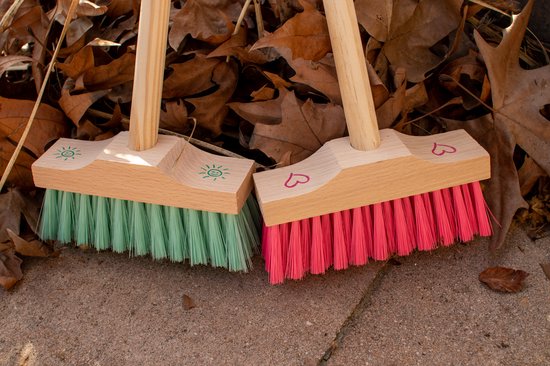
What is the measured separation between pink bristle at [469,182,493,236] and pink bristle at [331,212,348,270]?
289 millimetres

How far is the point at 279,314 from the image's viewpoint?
1.35 meters

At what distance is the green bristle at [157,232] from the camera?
1.43 metres

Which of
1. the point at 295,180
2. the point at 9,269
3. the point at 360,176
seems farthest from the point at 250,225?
the point at 9,269

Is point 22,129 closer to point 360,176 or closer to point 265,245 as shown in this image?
point 265,245

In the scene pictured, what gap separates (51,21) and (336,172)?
79cm

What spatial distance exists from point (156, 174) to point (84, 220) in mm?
232

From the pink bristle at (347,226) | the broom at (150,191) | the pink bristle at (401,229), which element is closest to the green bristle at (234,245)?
the broom at (150,191)

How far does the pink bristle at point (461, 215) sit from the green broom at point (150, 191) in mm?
431

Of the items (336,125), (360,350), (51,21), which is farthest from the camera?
(51,21)

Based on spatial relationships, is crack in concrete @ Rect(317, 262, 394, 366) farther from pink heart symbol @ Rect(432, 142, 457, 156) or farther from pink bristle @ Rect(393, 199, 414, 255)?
pink heart symbol @ Rect(432, 142, 457, 156)

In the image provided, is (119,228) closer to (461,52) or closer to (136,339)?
(136,339)

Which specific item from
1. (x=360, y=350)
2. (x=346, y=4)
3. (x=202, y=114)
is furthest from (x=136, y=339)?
(x=346, y=4)

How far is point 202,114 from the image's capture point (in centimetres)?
160

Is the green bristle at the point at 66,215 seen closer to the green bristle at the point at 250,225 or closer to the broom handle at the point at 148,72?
the broom handle at the point at 148,72
